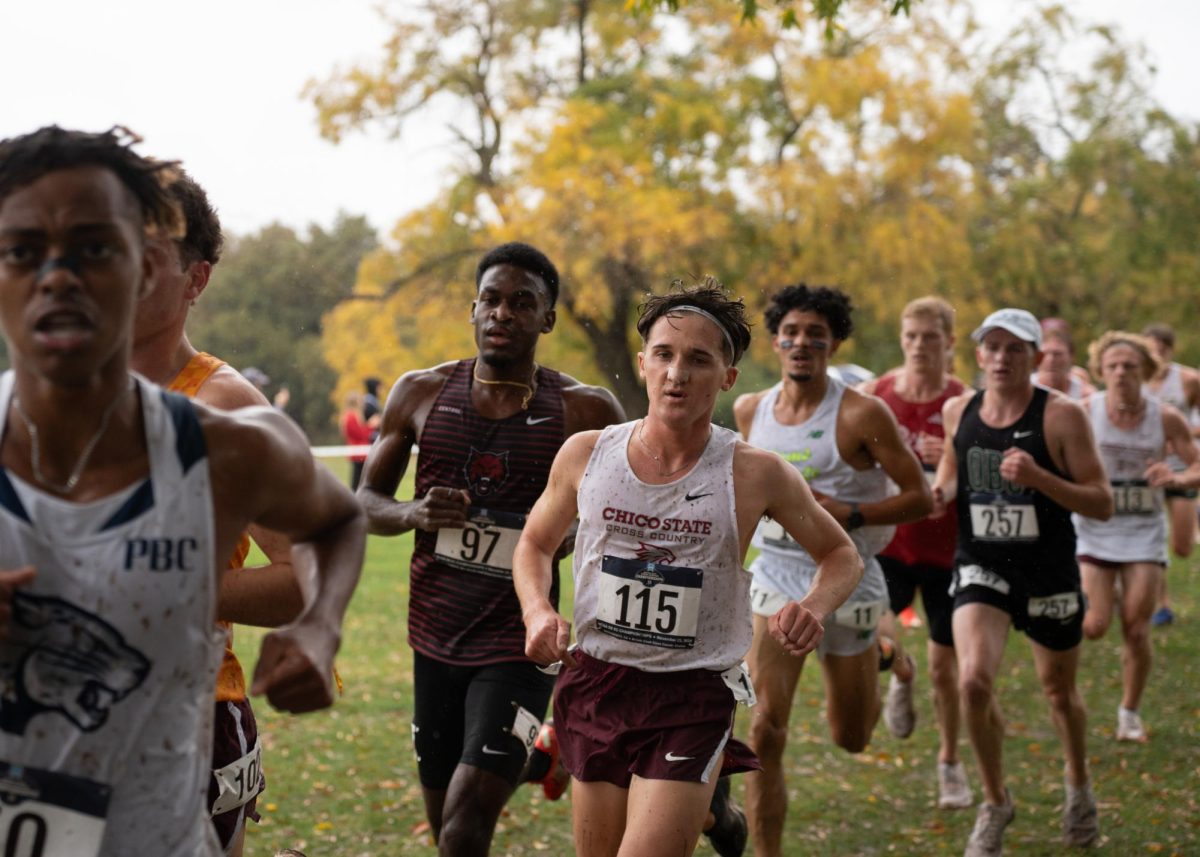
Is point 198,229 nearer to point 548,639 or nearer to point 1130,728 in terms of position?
point 548,639

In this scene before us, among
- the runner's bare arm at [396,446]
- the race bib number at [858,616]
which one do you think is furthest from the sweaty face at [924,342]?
the runner's bare arm at [396,446]

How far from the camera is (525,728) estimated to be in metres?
5.06

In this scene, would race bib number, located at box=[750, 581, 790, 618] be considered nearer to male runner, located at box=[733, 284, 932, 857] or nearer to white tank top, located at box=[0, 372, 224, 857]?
male runner, located at box=[733, 284, 932, 857]

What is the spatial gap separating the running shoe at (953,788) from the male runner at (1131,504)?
1.38 metres

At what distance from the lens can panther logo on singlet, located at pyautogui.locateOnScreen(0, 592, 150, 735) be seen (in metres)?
2.28

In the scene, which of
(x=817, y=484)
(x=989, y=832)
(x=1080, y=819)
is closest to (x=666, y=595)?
(x=817, y=484)

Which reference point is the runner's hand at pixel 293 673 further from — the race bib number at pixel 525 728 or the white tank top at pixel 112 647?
the race bib number at pixel 525 728

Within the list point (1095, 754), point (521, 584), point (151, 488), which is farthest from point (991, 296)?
point (151, 488)

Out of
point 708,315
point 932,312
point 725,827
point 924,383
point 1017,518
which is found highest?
point 932,312

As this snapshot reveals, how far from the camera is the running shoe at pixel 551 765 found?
559 cm

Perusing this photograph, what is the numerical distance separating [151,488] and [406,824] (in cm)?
502

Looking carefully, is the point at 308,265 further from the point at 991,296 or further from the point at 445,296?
the point at 991,296

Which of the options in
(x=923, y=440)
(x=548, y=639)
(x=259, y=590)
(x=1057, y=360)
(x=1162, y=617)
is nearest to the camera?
(x=259, y=590)

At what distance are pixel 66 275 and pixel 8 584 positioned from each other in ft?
1.52
